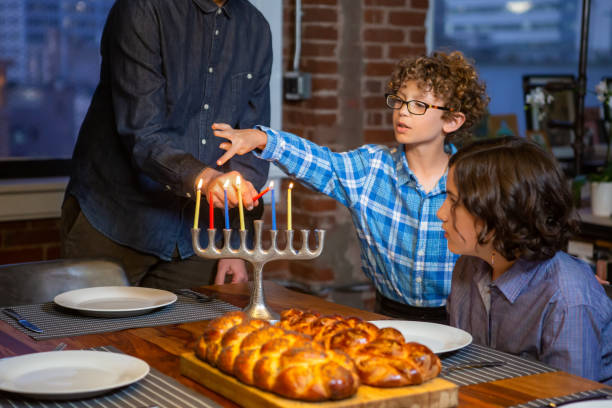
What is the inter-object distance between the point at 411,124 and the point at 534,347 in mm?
851

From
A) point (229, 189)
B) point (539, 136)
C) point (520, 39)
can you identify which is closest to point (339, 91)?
point (539, 136)

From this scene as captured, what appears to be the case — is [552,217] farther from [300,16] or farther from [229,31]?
[300,16]

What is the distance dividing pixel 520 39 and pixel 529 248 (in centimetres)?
351

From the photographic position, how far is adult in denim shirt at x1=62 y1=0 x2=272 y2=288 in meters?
2.31

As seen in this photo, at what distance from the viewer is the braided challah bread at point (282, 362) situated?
1081 millimetres

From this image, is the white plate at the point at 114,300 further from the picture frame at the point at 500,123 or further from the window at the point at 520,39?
the window at the point at 520,39

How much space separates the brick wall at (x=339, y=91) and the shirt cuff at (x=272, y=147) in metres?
1.32

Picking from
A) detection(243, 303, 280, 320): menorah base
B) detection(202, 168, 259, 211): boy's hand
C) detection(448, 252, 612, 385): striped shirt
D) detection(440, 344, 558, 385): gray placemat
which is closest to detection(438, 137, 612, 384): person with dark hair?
detection(448, 252, 612, 385): striped shirt

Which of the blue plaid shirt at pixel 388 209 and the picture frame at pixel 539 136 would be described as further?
the picture frame at pixel 539 136

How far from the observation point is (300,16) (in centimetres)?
346

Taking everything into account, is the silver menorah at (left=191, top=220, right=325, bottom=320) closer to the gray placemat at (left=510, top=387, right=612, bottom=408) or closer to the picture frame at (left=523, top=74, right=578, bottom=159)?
the gray placemat at (left=510, top=387, right=612, bottom=408)

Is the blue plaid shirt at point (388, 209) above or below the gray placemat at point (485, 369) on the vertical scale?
above

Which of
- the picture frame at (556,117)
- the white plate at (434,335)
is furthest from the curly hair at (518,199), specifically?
the picture frame at (556,117)

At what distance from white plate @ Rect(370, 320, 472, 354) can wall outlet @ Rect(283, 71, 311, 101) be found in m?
1.98
